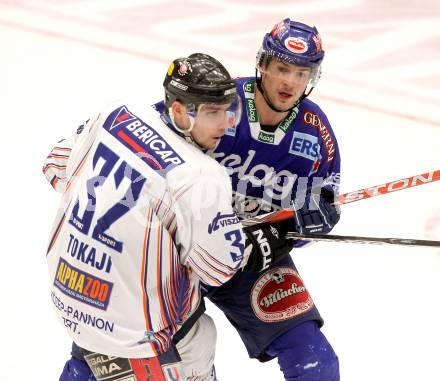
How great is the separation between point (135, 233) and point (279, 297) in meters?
0.81

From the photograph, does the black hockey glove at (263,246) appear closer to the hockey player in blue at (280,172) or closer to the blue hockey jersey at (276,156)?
the hockey player in blue at (280,172)

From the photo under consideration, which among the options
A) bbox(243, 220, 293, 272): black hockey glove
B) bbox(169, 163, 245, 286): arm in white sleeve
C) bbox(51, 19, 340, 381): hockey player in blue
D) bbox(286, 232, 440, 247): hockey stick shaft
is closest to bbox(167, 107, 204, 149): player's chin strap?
bbox(169, 163, 245, 286): arm in white sleeve

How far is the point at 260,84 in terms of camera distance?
3154 millimetres

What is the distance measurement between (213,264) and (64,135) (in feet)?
10.1

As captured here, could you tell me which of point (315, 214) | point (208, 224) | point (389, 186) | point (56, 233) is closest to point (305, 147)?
point (315, 214)

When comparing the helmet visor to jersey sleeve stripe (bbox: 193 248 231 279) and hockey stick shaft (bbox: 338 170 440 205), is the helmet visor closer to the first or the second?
jersey sleeve stripe (bbox: 193 248 231 279)

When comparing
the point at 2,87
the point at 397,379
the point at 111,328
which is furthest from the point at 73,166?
the point at 2,87

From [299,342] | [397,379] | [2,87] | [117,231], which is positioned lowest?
[397,379]

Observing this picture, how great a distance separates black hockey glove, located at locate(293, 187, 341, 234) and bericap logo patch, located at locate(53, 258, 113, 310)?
0.83 metres

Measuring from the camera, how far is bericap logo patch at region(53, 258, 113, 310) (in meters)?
2.51

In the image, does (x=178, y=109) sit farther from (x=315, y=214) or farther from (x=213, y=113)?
(x=315, y=214)

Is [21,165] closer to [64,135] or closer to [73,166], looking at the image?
[64,135]

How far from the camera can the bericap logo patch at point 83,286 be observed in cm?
251

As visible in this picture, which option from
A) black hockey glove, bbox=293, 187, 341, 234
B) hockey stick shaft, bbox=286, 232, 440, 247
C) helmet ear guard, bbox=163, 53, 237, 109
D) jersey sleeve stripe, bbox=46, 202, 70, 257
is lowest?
hockey stick shaft, bbox=286, 232, 440, 247
